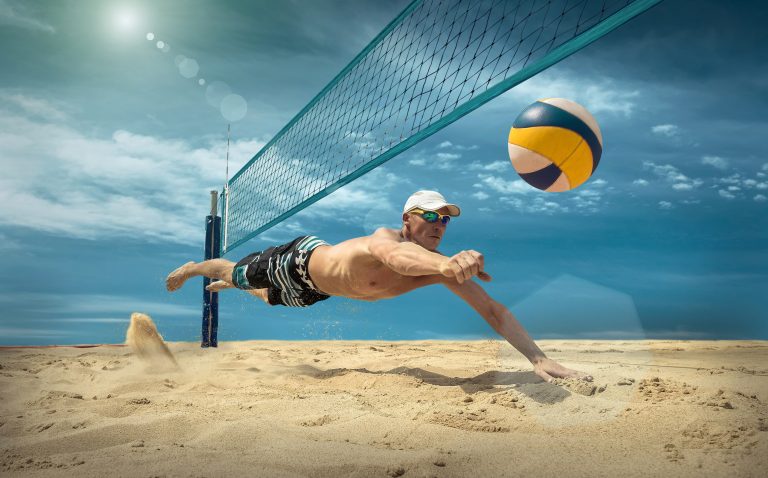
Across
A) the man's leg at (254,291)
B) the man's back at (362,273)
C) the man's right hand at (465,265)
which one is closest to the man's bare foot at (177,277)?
the man's leg at (254,291)

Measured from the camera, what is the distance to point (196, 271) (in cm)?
511

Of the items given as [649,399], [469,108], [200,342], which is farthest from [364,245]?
[200,342]

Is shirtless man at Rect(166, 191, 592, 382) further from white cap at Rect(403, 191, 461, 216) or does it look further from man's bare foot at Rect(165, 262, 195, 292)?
man's bare foot at Rect(165, 262, 195, 292)

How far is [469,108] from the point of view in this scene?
3.66m

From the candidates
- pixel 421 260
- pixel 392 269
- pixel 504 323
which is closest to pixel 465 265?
pixel 421 260

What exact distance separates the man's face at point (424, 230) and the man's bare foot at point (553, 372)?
36.8 inches

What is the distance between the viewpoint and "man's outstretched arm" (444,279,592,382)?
334cm

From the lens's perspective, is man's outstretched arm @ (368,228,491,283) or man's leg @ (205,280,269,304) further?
man's leg @ (205,280,269,304)

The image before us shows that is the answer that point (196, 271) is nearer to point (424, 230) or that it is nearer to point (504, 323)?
point (424, 230)

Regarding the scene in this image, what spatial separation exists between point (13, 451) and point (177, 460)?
0.84 m

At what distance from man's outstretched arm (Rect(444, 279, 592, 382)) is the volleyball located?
0.86 m

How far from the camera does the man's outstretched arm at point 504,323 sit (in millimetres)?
3344

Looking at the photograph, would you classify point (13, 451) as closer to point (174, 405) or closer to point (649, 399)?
point (174, 405)

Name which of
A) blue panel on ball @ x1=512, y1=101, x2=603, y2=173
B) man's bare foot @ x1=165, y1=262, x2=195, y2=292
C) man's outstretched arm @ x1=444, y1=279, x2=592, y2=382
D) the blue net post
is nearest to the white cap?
man's outstretched arm @ x1=444, y1=279, x2=592, y2=382
